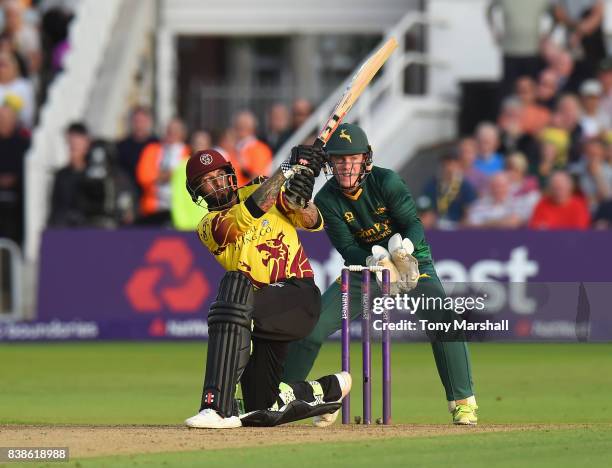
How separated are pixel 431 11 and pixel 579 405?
11.6 meters

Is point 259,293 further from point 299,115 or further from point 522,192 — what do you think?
Result: point 299,115

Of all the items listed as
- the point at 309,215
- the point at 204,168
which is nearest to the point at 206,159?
the point at 204,168

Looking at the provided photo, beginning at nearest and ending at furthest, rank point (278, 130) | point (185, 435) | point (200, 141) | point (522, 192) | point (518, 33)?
point (185, 435)
point (522, 192)
point (200, 141)
point (278, 130)
point (518, 33)

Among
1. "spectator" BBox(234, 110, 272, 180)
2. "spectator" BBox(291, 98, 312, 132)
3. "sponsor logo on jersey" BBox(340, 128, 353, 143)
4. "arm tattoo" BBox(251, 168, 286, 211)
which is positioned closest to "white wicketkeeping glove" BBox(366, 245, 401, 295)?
"sponsor logo on jersey" BBox(340, 128, 353, 143)

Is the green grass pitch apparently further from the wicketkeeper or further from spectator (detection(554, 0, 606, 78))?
spectator (detection(554, 0, 606, 78))

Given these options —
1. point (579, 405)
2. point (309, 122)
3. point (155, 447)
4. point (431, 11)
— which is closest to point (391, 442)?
point (155, 447)

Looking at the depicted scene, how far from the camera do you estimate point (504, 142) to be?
20.4 m

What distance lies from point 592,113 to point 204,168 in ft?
35.6

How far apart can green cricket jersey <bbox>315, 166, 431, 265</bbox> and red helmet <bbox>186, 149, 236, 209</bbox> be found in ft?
2.90

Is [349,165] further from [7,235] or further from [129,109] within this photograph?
[129,109]

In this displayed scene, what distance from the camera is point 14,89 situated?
21969mm

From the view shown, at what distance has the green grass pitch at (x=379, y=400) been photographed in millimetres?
9133

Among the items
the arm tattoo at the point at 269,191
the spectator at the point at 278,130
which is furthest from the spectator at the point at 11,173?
the arm tattoo at the point at 269,191

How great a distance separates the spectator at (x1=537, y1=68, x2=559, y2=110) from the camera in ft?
67.8
